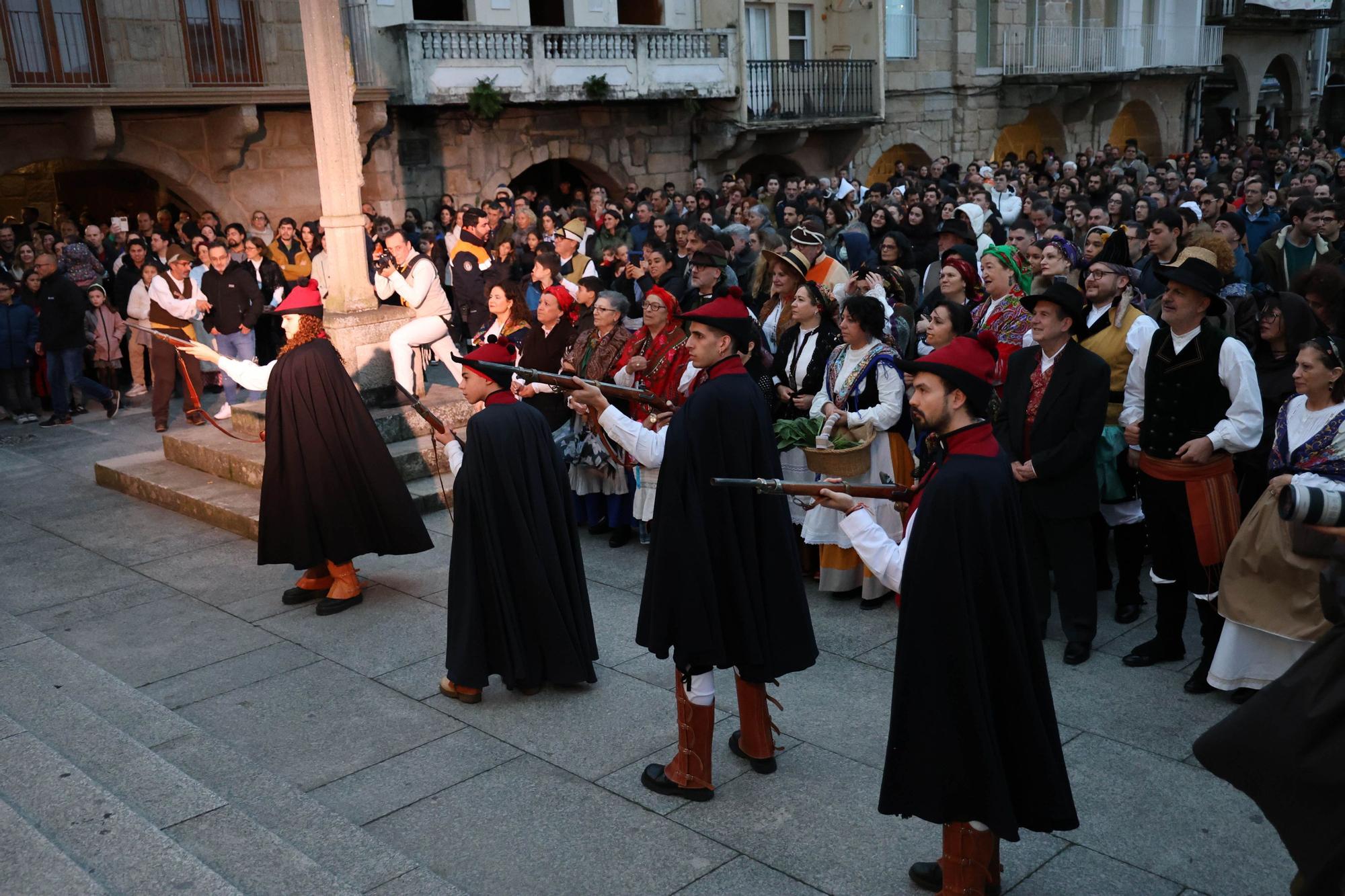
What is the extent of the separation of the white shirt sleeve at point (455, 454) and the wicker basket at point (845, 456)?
1.95 meters

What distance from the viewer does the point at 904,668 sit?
368 cm

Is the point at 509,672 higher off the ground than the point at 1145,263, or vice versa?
the point at 1145,263

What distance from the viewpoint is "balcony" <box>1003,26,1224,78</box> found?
26844 millimetres

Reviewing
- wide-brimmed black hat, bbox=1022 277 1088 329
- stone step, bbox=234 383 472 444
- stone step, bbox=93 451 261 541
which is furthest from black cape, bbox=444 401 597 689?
stone step, bbox=234 383 472 444

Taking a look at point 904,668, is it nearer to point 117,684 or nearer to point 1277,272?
point 117,684

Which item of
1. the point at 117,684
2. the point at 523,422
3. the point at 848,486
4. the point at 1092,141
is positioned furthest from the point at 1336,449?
the point at 1092,141

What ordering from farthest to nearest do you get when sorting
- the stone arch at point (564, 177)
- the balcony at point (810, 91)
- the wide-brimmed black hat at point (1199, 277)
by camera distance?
the balcony at point (810, 91) < the stone arch at point (564, 177) < the wide-brimmed black hat at point (1199, 277)

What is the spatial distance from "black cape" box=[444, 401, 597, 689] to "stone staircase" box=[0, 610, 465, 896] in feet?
3.78

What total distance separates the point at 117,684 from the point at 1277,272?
8.13 metres

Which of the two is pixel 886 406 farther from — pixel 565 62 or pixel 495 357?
pixel 565 62

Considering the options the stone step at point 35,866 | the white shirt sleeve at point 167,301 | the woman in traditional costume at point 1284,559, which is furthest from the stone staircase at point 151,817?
the white shirt sleeve at point 167,301

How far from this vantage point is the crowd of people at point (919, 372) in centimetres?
477

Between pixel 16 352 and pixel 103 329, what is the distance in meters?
0.91

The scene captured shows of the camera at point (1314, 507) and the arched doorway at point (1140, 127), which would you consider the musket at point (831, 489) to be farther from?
the arched doorway at point (1140, 127)
